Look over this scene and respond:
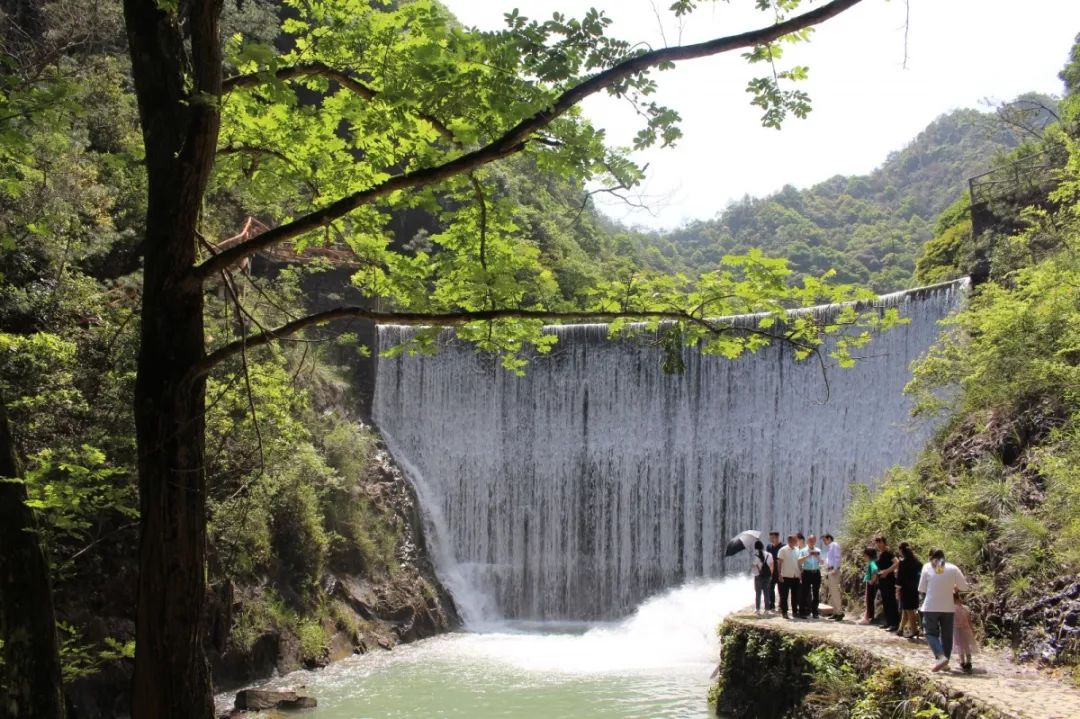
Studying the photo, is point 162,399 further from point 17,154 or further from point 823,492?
point 823,492

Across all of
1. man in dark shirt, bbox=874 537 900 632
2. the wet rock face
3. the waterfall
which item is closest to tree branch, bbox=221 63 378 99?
the wet rock face

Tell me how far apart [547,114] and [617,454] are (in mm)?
16914

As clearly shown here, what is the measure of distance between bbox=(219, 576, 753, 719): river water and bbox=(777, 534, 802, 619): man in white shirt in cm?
159

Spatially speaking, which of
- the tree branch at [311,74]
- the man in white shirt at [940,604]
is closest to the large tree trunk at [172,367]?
the tree branch at [311,74]

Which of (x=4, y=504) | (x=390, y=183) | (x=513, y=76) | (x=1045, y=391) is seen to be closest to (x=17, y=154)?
(x=4, y=504)

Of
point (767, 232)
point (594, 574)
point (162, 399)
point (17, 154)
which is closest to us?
point (162, 399)

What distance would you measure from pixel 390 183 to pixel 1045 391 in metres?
10.3

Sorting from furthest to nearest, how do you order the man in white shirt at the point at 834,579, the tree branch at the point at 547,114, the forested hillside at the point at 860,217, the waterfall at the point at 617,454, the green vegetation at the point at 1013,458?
the forested hillside at the point at 860,217, the waterfall at the point at 617,454, the man in white shirt at the point at 834,579, the green vegetation at the point at 1013,458, the tree branch at the point at 547,114

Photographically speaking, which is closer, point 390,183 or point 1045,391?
point 390,183

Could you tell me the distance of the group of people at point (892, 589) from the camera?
7.61m

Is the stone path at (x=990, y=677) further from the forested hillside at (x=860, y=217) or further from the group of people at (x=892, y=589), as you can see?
the forested hillside at (x=860, y=217)

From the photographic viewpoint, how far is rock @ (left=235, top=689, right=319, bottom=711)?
11703 mm

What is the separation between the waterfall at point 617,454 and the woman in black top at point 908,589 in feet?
25.8

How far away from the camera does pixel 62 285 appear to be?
42.0ft
